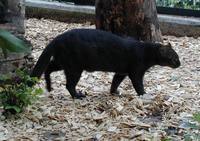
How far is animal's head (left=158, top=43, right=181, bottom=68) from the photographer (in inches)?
193

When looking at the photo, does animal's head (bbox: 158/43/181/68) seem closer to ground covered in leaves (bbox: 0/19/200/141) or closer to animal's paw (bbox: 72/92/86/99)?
ground covered in leaves (bbox: 0/19/200/141)

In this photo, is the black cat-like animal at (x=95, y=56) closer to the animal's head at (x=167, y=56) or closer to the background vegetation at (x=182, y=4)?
the animal's head at (x=167, y=56)

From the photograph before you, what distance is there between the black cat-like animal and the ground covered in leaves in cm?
22

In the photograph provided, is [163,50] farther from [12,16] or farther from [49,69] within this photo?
[12,16]

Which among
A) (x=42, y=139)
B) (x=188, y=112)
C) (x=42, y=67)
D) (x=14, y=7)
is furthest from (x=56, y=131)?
(x=14, y=7)

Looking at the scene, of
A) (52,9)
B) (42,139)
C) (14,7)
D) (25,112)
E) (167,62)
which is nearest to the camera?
(42,139)

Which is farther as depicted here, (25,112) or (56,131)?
(25,112)

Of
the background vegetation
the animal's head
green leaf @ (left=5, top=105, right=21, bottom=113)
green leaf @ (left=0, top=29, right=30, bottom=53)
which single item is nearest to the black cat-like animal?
the animal's head

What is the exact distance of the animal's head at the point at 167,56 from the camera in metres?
4.90

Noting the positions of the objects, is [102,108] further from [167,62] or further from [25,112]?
[167,62]

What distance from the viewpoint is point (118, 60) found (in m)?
→ 4.62

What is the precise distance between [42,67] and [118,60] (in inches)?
29.5

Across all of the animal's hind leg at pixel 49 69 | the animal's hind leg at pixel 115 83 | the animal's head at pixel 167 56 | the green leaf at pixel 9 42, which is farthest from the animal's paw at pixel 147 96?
the green leaf at pixel 9 42

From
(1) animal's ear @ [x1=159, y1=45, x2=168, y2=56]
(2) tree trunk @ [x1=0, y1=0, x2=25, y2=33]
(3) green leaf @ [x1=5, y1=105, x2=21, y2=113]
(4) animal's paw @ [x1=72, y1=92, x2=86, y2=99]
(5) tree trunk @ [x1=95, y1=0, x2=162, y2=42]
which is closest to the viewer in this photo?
(3) green leaf @ [x1=5, y1=105, x2=21, y2=113]
